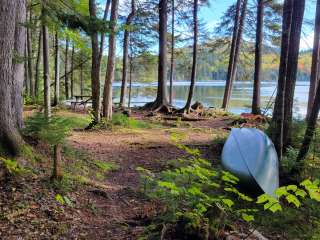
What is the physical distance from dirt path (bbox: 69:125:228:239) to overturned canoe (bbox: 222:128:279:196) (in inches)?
63.7

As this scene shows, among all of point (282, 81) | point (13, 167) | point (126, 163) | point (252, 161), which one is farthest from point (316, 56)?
point (13, 167)

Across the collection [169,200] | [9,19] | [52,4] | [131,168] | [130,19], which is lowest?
[131,168]

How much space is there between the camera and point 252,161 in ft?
19.1

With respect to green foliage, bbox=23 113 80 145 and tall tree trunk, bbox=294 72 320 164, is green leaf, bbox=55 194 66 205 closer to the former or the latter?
green foliage, bbox=23 113 80 145

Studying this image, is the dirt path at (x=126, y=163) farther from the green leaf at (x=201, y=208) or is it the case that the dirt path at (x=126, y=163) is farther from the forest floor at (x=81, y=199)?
the green leaf at (x=201, y=208)

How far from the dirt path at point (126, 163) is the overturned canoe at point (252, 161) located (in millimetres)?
1617

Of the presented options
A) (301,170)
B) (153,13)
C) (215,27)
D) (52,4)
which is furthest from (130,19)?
(301,170)

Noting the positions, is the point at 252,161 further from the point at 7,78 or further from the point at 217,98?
the point at 217,98

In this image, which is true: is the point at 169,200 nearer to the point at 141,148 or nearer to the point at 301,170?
the point at 301,170

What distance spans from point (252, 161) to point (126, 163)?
111 inches

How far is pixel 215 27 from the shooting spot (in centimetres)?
2034

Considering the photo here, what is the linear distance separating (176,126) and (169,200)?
9.57m

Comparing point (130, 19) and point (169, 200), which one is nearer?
point (169, 200)

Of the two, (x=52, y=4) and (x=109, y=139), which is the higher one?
(x=52, y=4)
